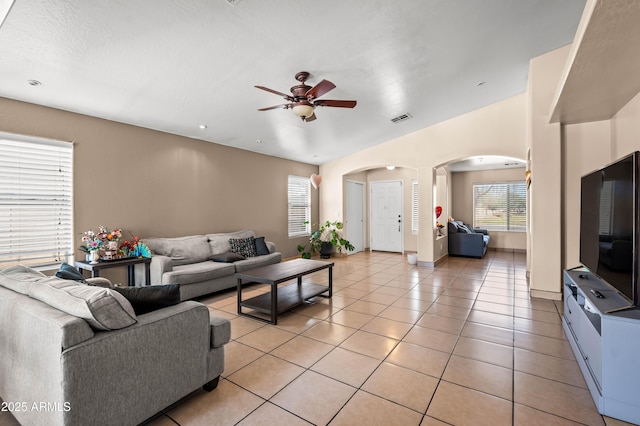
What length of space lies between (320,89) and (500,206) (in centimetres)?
812

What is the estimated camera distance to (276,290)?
129 inches

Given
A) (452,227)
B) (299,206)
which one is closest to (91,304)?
(299,206)

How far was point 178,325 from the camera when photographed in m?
1.88

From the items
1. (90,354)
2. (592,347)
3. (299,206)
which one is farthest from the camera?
(299,206)

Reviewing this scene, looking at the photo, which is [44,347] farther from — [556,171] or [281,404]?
[556,171]

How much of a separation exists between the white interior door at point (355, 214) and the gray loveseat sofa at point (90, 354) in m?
6.38

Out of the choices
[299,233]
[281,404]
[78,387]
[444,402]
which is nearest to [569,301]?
[444,402]

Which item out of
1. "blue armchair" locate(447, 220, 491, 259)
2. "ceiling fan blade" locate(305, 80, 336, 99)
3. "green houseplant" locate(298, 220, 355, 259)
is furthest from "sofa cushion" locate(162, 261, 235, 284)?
"blue armchair" locate(447, 220, 491, 259)

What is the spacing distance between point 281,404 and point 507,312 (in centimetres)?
310

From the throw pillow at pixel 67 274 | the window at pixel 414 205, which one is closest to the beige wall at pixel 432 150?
the window at pixel 414 205

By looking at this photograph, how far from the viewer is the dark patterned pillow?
17.1ft

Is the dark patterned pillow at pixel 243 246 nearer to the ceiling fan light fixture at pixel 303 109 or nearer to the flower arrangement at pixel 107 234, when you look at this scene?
the flower arrangement at pixel 107 234

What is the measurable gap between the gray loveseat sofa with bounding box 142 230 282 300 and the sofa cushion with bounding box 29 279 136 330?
7.20 feet

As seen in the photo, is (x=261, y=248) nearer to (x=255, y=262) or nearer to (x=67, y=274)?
(x=255, y=262)
